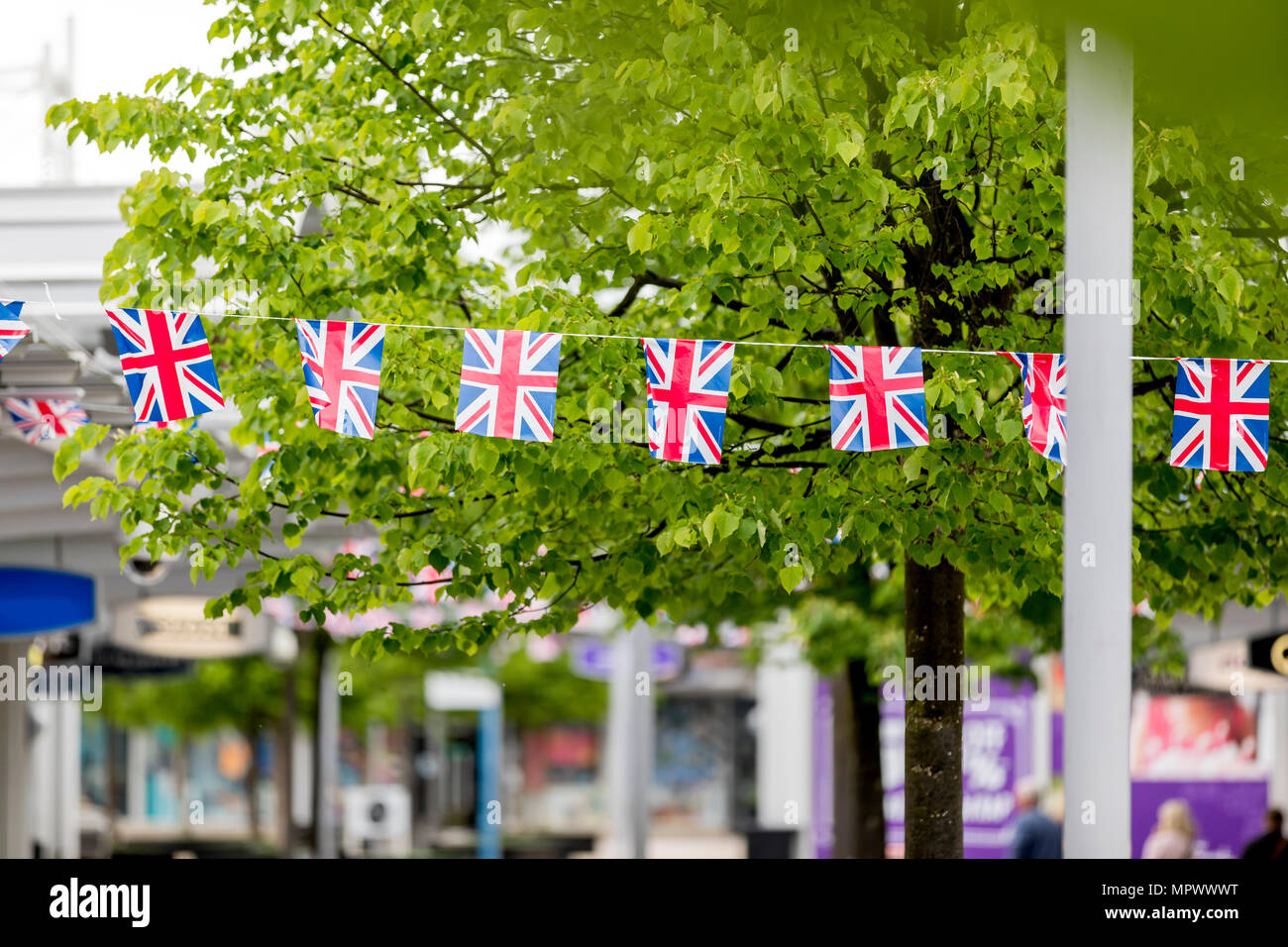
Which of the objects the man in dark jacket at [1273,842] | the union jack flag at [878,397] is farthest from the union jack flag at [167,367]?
the man in dark jacket at [1273,842]

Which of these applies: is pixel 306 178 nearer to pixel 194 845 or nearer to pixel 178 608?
pixel 178 608

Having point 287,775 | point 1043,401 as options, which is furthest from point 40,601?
point 287,775

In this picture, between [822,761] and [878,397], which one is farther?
[822,761]

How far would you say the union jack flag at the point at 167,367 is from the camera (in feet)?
21.6

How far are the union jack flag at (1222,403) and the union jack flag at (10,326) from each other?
5.10 meters

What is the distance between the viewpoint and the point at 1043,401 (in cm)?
641

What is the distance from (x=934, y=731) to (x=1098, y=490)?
92.7 inches

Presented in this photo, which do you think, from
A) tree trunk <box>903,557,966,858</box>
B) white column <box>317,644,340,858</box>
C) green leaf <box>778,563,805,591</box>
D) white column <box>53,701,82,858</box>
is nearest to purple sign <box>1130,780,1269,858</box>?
white column <box>317,644,340,858</box>

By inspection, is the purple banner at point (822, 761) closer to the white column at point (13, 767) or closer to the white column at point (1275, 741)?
the white column at point (1275, 741)

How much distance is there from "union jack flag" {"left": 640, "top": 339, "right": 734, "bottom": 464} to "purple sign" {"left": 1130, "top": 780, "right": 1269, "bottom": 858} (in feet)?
46.8

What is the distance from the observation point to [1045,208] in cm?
632

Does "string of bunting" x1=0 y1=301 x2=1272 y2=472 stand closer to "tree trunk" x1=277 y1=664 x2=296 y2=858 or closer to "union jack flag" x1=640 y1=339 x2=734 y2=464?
"union jack flag" x1=640 y1=339 x2=734 y2=464

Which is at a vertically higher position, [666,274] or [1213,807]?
[666,274]

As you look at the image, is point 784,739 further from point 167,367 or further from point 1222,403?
point 167,367
